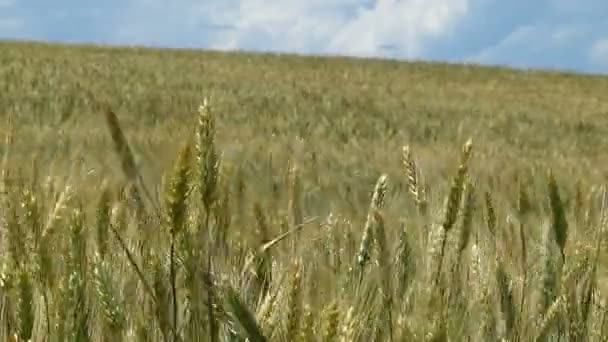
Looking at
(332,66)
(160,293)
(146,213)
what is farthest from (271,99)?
(332,66)

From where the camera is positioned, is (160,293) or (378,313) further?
(378,313)

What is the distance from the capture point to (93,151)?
112 inches

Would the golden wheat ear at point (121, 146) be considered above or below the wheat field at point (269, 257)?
above

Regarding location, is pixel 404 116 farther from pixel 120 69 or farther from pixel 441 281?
pixel 441 281

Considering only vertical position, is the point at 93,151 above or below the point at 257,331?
below

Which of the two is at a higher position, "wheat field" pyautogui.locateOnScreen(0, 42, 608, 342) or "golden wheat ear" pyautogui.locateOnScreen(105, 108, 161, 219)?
"golden wheat ear" pyautogui.locateOnScreen(105, 108, 161, 219)

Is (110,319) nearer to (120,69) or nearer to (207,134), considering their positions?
(207,134)

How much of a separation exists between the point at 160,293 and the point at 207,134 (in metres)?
0.15

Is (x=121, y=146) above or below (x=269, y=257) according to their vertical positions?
above

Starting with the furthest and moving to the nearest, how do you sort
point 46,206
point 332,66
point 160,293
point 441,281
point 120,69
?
point 332,66, point 120,69, point 46,206, point 441,281, point 160,293

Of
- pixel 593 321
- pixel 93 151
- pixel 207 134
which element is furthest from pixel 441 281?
pixel 93 151

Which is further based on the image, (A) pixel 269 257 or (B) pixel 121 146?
(A) pixel 269 257

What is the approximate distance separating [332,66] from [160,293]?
16.3 metres

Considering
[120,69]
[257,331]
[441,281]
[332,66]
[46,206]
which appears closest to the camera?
[257,331]
